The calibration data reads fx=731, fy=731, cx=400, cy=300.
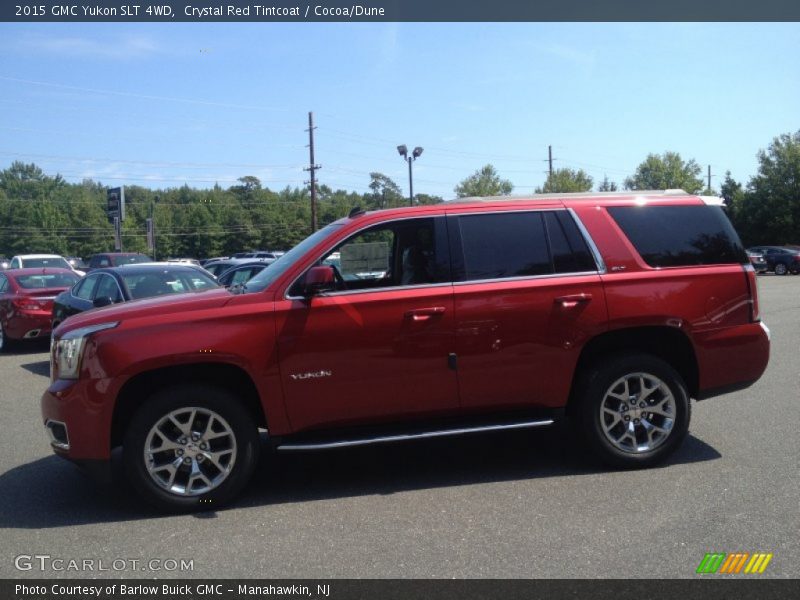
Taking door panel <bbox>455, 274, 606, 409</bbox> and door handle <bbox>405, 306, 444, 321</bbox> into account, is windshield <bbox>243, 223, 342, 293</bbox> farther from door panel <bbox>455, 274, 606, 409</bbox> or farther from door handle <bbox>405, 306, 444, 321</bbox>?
door panel <bbox>455, 274, 606, 409</bbox>

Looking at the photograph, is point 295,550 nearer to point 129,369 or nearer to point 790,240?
point 129,369

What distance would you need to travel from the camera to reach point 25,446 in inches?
254

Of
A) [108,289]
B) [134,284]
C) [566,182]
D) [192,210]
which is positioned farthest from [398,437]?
[192,210]

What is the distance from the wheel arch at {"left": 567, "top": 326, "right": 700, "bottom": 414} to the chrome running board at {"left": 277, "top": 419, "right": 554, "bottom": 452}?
0.60 m

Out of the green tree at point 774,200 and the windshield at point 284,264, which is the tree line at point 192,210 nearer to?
the green tree at point 774,200

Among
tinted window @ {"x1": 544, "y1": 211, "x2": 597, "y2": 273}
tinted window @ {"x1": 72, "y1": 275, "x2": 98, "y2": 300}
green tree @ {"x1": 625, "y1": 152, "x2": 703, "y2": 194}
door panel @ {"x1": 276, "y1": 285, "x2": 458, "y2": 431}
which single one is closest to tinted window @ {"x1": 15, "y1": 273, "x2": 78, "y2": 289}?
tinted window @ {"x1": 72, "y1": 275, "x2": 98, "y2": 300}

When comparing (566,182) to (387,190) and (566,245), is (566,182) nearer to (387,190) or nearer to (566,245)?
(387,190)

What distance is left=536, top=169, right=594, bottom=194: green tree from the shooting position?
59.6 m

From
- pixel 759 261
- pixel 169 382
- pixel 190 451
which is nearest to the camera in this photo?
pixel 190 451

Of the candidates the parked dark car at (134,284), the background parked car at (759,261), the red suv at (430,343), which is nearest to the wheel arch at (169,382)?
the red suv at (430,343)

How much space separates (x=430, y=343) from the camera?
5078 millimetres

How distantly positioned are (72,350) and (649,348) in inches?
166

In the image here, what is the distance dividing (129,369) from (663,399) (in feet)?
12.5
